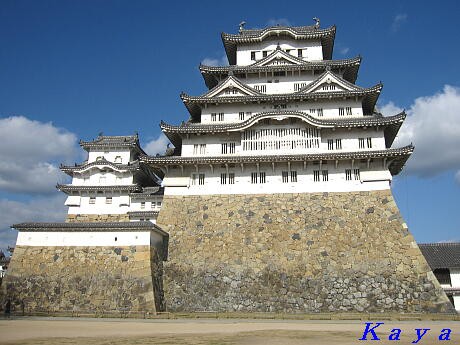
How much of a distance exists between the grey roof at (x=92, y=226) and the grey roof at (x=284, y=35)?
2206 centimetres

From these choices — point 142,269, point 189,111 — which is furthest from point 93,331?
point 189,111

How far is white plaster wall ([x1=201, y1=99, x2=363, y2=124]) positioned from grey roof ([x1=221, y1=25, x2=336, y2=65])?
9.23 m

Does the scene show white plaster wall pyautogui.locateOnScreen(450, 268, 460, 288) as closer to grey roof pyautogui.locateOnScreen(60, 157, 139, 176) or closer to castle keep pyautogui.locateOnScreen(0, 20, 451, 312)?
castle keep pyautogui.locateOnScreen(0, 20, 451, 312)

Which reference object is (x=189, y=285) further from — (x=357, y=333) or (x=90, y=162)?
(x=90, y=162)

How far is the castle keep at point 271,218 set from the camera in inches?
949

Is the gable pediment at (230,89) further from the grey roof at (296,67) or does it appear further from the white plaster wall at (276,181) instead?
the white plaster wall at (276,181)

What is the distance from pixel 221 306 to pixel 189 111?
685 inches

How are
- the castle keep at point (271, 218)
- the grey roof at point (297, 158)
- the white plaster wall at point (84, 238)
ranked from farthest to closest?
the grey roof at point (297, 158), the white plaster wall at point (84, 238), the castle keep at point (271, 218)

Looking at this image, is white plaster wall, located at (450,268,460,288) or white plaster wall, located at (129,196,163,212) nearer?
white plaster wall, located at (450,268,460,288)

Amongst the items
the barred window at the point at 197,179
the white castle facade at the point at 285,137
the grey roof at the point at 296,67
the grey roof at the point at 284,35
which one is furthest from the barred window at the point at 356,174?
the grey roof at the point at 284,35

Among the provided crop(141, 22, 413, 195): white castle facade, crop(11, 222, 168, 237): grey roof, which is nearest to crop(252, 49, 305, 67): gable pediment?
crop(141, 22, 413, 195): white castle facade

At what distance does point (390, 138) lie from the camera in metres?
31.5

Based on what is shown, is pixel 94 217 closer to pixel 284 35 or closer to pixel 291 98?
pixel 291 98

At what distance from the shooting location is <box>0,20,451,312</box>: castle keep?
2409 cm
